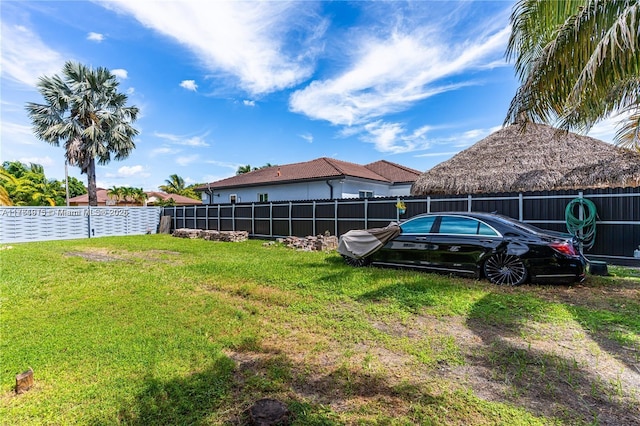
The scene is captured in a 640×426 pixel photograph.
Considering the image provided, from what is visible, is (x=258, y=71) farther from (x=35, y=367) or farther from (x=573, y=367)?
(x=573, y=367)

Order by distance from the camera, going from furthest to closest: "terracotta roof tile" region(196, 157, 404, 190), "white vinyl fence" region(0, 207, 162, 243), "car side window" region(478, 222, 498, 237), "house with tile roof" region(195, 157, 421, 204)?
1. "terracotta roof tile" region(196, 157, 404, 190)
2. "house with tile roof" region(195, 157, 421, 204)
3. "white vinyl fence" region(0, 207, 162, 243)
4. "car side window" region(478, 222, 498, 237)

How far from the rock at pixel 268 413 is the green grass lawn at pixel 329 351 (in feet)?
0.32

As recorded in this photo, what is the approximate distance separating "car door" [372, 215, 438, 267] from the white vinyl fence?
18.5 metres

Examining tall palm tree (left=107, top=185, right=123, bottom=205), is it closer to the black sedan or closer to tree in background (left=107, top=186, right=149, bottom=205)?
tree in background (left=107, top=186, right=149, bottom=205)

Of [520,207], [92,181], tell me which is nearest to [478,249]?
[520,207]

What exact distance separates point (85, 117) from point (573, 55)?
23723mm

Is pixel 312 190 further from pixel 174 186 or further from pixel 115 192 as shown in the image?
pixel 174 186

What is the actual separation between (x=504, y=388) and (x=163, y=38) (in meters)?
13.2

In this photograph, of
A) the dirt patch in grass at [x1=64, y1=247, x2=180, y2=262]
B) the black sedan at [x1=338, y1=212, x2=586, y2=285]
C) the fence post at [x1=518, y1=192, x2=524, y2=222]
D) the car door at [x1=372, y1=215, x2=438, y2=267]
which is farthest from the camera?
the dirt patch in grass at [x1=64, y1=247, x2=180, y2=262]

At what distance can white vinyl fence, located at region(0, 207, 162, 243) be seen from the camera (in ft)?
52.0

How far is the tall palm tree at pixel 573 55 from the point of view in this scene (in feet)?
14.7

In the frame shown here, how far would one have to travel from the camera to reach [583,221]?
821 centimetres

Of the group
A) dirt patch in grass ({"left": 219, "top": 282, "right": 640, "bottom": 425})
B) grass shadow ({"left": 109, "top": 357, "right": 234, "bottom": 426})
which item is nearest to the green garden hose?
dirt patch in grass ({"left": 219, "top": 282, "right": 640, "bottom": 425})

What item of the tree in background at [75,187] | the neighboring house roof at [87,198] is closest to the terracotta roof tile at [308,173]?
the neighboring house roof at [87,198]
